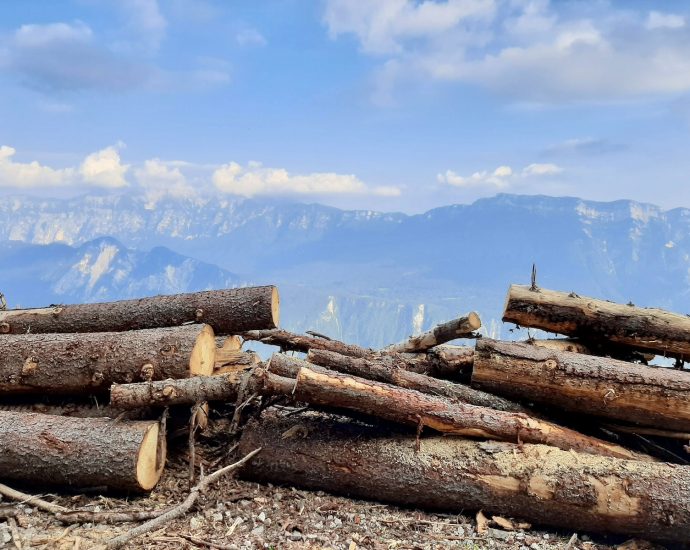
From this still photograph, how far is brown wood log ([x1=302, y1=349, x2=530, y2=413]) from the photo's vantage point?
784 cm

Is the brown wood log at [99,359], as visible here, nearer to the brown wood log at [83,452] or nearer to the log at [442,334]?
the brown wood log at [83,452]

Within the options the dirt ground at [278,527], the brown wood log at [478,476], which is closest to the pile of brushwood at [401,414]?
the brown wood log at [478,476]

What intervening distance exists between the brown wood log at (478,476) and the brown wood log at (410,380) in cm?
74

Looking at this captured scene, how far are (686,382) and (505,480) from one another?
2.98 metres

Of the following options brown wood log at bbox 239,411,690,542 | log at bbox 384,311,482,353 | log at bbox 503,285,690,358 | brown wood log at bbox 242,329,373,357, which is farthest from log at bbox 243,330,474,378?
brown wood log at bbox 239,411,690,542

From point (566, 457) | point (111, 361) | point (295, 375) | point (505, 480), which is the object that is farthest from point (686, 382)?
point (111, 361)

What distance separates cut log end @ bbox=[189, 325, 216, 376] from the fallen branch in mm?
1450

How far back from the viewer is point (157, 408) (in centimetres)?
789

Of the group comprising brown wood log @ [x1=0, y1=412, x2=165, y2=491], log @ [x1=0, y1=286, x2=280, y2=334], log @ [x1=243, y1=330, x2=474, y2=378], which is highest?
log @ [x1=0, y1=286, x2=280, y2=334]

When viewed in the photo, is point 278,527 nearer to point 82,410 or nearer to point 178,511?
point 178,511

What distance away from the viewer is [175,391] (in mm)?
7418

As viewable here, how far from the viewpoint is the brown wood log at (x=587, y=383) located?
7477 mm

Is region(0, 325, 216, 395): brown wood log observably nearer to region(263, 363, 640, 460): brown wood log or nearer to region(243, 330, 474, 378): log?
region(243, 330, 474, 378): log

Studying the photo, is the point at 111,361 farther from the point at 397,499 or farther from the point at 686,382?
the point at 686,382
